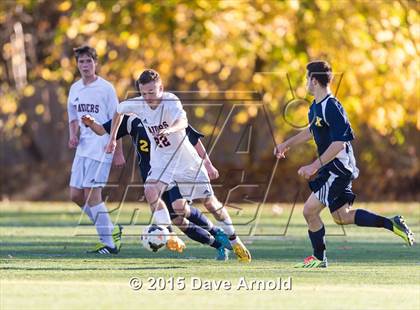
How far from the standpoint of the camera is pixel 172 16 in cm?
2327

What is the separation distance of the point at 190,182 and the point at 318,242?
1.52 metres

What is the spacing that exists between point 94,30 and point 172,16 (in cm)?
175

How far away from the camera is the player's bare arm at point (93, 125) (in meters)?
12.4

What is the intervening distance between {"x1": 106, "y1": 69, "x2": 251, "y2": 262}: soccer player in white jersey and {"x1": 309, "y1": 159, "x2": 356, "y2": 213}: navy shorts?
123 centimetres

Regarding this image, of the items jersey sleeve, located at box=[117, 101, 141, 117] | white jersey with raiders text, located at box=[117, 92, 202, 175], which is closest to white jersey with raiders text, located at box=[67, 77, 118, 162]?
jersey sleeve, located at box=[117, 101, 141, 117]

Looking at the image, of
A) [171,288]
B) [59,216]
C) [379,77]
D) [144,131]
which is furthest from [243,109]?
[171,288]

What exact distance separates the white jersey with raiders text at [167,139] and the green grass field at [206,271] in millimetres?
976

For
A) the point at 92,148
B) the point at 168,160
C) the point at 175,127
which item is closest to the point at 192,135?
the point at 168,160

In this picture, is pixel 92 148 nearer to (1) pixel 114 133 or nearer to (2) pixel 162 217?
(1) pixel 114 133

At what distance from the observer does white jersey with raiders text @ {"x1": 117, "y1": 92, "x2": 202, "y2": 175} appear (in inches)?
457

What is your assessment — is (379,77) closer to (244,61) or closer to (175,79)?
(244,61)

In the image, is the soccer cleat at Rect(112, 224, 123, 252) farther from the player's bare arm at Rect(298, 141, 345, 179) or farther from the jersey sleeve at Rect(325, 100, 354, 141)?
the jersey sleeve at Rect(325, 100, 354, 141)

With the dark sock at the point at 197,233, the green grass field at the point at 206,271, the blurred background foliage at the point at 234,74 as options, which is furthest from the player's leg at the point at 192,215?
the blurred background foliage at the point at 234,74

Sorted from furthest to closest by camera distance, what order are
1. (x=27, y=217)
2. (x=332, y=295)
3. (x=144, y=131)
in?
(x=27, y=217)
(x=144, y=131)
(x=332, y=295)
